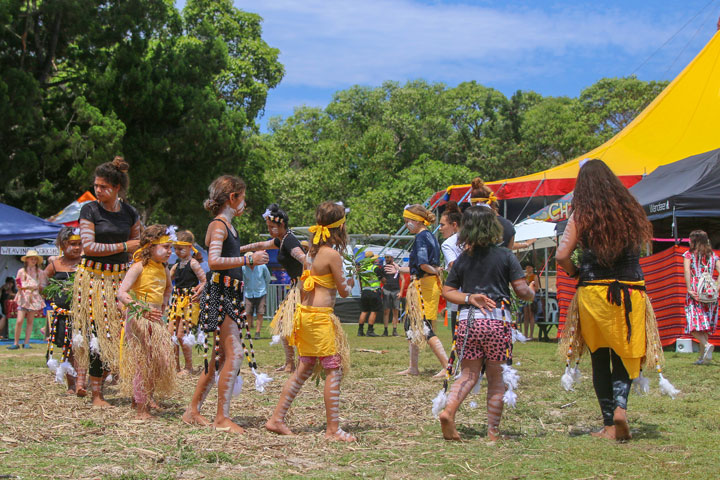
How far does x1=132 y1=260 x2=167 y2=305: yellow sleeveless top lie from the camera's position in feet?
20.8

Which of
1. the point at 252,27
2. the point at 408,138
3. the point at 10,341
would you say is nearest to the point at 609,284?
the point at 10,341

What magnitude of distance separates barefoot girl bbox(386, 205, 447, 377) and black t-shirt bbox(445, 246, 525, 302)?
2.98m

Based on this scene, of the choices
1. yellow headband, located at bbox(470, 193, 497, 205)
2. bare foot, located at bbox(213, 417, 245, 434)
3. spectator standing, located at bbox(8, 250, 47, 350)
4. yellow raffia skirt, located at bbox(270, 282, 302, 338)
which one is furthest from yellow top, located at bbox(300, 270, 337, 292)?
spectator standing, located at bbox(8, 250, 47, 350)

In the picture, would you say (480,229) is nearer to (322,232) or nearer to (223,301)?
(322,232)

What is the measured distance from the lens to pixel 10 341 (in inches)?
602

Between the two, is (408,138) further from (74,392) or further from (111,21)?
(74,392)

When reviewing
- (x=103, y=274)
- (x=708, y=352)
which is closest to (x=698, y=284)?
(x=708, y=352)

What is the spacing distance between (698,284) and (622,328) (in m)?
6.11

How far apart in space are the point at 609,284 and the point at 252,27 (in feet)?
108

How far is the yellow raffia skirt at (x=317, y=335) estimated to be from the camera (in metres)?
5.04

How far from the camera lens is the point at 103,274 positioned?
612 cm

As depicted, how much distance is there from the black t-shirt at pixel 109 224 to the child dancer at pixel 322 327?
1.91 meters

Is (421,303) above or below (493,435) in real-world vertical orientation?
above

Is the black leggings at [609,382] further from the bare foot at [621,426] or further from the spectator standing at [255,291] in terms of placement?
the spectator standing at [255,291]
